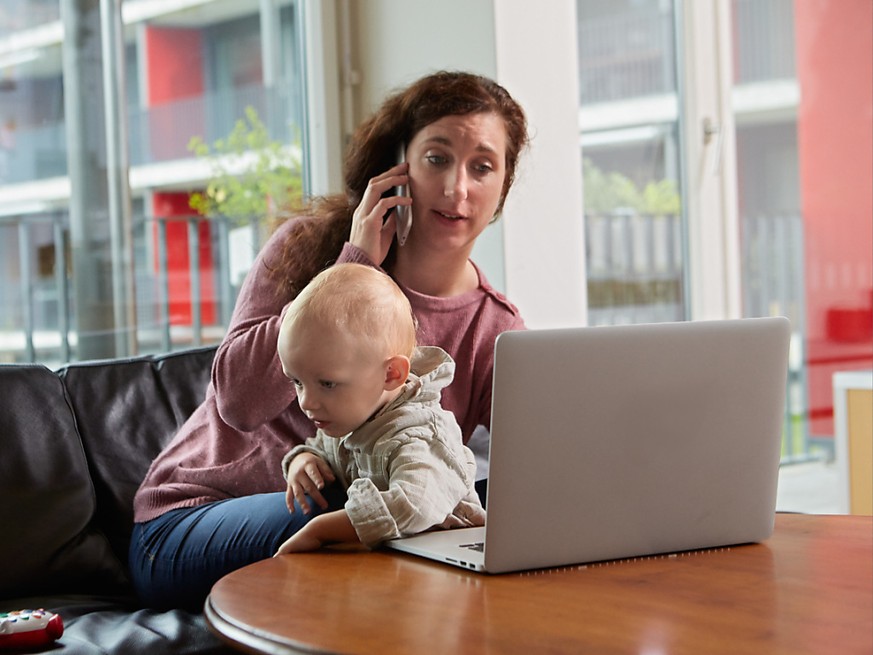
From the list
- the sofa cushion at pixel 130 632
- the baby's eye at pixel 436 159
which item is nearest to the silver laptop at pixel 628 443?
the sofa cushion at pixel 130 632

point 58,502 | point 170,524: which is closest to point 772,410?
point 170,524

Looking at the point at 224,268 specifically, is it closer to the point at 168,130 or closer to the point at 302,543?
the point at 168,130

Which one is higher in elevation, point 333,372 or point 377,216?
point 377,216

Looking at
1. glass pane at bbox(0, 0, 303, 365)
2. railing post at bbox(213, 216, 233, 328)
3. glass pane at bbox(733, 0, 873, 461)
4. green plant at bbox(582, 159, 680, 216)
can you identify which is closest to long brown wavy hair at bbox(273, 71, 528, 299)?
glass pane at bbox(0, 0, 303, 365)

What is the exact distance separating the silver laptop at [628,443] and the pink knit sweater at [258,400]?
514 millimetres

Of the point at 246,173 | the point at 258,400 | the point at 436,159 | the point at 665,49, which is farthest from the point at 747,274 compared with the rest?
the point at 258,400

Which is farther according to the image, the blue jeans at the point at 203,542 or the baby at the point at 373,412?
the blue jeans at the point at 203,542

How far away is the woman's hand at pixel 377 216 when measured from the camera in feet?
6.03

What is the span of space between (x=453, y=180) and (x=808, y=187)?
7.34 feet

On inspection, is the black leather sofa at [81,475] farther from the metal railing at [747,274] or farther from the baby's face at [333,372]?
the metal railing at [747,274]

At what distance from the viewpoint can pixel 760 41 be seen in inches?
148

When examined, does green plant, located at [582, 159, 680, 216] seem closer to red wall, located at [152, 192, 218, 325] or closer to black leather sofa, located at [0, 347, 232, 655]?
red wall, located at [152, 192, 218, 325]

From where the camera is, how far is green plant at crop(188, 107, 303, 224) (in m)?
3.20

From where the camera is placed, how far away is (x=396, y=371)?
55.3 inches
